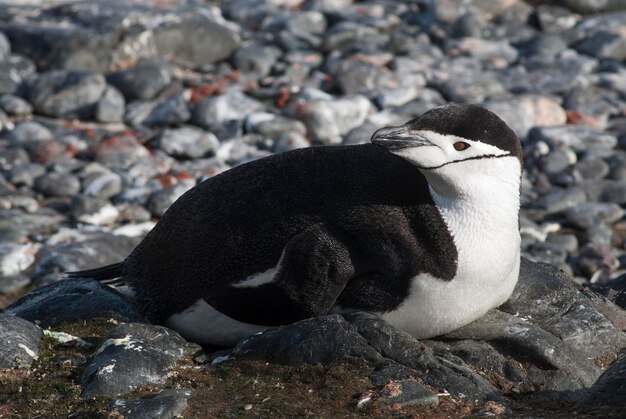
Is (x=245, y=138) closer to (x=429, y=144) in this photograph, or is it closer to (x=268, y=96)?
(x=268, y=96)

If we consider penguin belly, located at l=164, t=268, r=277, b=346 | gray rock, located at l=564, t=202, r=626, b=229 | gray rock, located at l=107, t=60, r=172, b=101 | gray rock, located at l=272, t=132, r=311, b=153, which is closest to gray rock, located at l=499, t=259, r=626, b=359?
penguin belly, located at l=164, t=268, r=277, b=346

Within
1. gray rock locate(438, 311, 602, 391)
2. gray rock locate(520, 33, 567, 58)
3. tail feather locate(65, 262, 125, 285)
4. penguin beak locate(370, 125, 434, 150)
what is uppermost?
penguin beak locate(370, 125, 434, 150)

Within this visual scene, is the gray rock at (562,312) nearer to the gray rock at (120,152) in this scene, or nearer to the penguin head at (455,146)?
the penguin head at (455,146)

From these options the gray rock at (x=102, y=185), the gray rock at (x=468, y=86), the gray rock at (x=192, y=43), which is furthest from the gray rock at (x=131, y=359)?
the gray rock at (x=192, y=43)

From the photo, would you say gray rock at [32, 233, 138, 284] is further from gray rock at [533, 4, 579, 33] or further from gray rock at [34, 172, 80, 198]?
gray rock at [533, 4, 579, 33]

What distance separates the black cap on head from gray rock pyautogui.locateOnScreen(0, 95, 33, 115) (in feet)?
32.3

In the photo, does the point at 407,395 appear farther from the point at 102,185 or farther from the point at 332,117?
the point at 332,117

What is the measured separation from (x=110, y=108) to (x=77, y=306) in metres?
8.48

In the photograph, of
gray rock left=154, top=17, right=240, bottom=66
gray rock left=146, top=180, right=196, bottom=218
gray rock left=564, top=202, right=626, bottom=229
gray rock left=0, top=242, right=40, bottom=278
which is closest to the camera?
gray rock left=0, top=242, right=40, bottom=278

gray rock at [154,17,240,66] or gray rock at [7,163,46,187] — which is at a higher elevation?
gray rock at [154,17,240,66]

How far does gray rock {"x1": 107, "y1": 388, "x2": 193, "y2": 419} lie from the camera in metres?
4.58

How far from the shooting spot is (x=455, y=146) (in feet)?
17.1

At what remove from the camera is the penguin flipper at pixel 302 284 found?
5.28 m

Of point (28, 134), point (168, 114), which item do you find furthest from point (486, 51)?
point (28, 134)
